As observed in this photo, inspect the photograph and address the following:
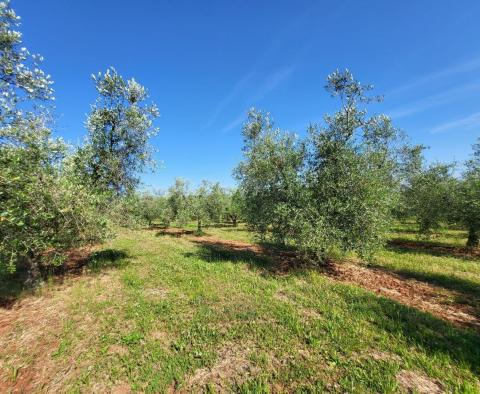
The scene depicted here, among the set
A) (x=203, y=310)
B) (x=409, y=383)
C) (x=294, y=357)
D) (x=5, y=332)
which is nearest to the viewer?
(x=409, y=383)

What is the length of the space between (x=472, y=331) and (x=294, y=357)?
7166 millimetres

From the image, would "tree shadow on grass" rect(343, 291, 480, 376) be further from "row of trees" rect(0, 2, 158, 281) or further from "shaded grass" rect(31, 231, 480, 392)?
"row of trees" rect(0, 2, 158, 281)

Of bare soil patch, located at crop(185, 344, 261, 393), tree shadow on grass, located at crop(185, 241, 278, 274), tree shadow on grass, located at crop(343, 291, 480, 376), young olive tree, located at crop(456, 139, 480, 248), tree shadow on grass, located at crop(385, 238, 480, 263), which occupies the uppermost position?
young olive tree, located at crop(456, 139, 480, 248)

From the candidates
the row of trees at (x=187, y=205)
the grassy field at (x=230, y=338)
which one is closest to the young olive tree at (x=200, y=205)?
the row of trees at (x=187, y=205)

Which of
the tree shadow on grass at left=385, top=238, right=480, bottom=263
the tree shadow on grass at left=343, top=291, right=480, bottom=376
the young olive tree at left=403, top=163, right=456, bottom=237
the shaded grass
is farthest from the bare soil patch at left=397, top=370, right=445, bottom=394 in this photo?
the young olive tree at left=403, top=163, right=456, bottom=237

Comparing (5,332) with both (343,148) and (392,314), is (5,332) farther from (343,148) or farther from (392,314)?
(343,148)

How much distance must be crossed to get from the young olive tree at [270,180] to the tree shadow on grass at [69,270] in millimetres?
10845

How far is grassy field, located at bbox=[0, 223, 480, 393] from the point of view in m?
6.42

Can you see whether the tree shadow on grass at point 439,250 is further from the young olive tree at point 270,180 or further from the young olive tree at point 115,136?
the young olive tree at point 115,136

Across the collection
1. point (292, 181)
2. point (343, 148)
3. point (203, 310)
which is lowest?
point (203, 310)

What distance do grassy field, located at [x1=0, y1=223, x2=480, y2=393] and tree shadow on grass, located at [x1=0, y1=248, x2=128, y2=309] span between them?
91 centimetres

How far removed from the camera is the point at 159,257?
18.8m

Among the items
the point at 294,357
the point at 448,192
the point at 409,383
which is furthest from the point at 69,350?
the point at 448,192

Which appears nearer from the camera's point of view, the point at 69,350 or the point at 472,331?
the point at 69,350
